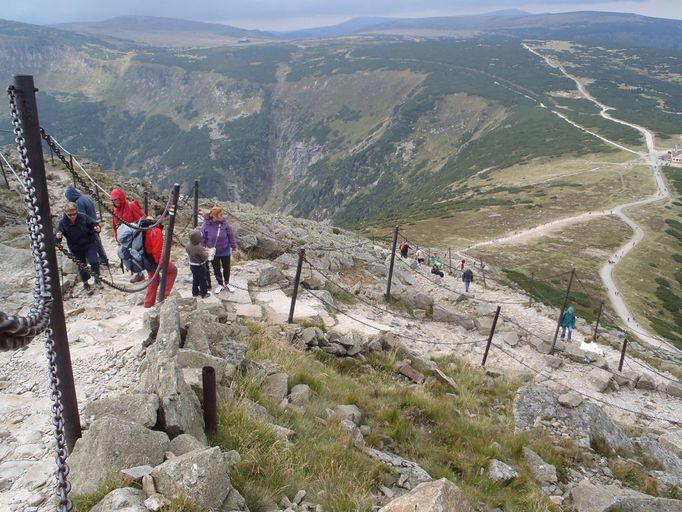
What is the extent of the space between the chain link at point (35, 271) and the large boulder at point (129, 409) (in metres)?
1.78

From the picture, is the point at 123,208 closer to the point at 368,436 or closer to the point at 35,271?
the point at 368,436

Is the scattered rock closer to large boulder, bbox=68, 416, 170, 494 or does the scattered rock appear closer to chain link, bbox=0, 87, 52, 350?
large boulder, bbox=68, 416, 170, 494

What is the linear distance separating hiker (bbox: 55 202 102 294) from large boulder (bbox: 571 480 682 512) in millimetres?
9539

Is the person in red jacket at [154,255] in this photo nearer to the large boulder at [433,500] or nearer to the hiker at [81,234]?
the hiker at [81,234]

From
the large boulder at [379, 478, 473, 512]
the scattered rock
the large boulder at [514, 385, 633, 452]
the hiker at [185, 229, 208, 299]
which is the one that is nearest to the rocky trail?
the large boulder at [514, 385, 633, 452]

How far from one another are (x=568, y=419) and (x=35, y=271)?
10.2 meters

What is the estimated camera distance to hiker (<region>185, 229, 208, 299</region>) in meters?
10.3

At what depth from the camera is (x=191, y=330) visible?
7.47 m

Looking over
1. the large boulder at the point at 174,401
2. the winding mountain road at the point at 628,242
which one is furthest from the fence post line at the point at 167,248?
the winding mountain road at the point at 628,242

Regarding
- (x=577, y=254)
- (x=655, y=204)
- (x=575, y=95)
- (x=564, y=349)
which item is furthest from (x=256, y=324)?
(x=575, y=95)

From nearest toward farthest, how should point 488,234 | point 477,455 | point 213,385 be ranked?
point 213,385 → point 477,455 → point 488,234

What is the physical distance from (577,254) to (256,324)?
48243 millimetres

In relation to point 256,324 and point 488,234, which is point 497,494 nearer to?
point 256,324

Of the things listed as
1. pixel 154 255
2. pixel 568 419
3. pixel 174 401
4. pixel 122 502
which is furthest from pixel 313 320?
pixel 122 502
